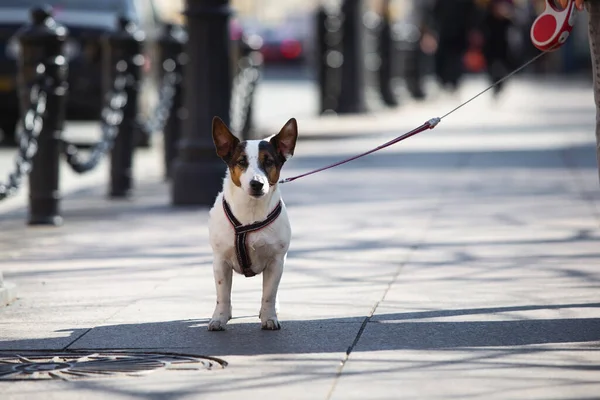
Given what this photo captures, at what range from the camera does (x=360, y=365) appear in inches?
205

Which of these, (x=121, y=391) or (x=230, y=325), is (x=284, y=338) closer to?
(x=230, y=325)

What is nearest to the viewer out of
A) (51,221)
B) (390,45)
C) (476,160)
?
(51,221)

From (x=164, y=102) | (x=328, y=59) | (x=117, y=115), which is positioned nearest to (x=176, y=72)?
(x=164, y=102)

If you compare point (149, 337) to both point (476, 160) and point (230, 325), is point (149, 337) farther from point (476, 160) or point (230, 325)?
point (476, 160)

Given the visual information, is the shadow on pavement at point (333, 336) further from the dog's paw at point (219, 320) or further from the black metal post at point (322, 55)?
the black metal post at point (322, 55)

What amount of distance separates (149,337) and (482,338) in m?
1.41

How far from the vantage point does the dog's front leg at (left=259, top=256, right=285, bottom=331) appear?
5.95 metres

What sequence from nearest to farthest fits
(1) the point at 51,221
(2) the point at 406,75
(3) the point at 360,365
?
(3) the point at 360,365 → (1) the point at 51,221 → (2) the point at 406,75

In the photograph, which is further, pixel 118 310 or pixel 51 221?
pixel 51 221

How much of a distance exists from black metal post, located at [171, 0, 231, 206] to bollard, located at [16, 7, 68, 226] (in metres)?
1.28

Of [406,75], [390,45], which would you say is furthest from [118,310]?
[406,75]

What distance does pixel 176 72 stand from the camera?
42.8 feet

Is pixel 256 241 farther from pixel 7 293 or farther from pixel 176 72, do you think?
pixel 176 72

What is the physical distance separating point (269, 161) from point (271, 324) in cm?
72
